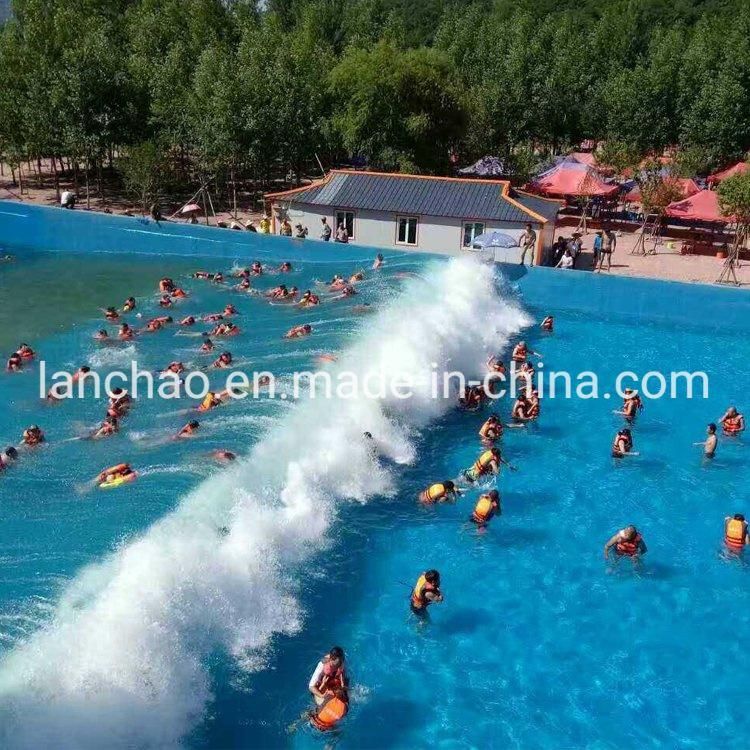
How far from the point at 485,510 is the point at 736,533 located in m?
3.97

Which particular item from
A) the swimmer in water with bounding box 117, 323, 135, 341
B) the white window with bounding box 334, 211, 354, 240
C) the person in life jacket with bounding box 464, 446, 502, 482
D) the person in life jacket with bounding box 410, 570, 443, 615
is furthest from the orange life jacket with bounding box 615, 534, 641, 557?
the white window with bounding box 334, 211, 354, 240

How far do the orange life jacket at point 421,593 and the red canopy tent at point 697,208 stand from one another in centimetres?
2294

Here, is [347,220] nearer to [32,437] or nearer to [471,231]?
[471,231]

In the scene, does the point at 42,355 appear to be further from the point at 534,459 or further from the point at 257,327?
the point at 534,459

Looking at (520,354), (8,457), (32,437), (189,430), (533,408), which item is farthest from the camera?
(520,354)

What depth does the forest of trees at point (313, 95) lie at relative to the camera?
32312 millimetres

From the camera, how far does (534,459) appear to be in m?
15.6

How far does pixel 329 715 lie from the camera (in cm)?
912

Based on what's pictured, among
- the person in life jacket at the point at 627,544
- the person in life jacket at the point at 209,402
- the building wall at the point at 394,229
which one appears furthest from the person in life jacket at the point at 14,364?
the person in life jacket at the point at 627,544

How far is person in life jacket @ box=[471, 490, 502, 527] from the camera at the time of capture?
13.0 metres

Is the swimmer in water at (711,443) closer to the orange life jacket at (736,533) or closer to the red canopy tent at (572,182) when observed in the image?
the orange life jacket at (736,533)

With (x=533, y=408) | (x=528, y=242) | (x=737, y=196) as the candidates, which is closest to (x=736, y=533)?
(x=533, y=408)

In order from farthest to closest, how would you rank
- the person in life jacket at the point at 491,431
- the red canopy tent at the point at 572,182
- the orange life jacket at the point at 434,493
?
the red canopy tent at the point at 572,182, the person in life jacket at the point at 491,431, the orange life jacket at the point at 434,493

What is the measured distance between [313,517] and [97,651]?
437 centimetres
